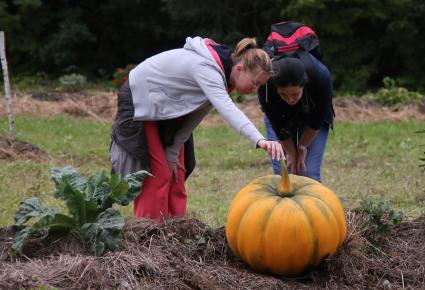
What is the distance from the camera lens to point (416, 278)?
4691 mm

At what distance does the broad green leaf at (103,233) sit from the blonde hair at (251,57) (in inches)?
47.2

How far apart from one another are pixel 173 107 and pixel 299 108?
0.98 meters

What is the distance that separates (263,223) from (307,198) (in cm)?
29

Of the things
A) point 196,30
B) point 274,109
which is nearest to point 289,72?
point 274,109

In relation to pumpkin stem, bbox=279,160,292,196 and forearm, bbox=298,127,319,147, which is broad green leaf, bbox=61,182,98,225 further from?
forearm, bbox=298,127,319,147

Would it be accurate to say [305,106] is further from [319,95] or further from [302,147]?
[302,147]

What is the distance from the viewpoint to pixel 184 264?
14.3 feet

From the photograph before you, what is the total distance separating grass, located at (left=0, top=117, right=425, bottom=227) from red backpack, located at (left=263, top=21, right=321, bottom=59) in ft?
3.73

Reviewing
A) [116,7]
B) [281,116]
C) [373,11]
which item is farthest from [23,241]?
[116,7]

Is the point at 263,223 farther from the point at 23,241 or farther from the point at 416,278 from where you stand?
the point at 23,241

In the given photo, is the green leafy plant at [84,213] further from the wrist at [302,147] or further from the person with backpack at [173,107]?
the wrist at [302,147]

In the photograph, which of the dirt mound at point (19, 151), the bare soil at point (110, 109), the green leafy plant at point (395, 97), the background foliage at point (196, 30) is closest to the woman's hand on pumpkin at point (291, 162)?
the dirt mound at point (19, 151)

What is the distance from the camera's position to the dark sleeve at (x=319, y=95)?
17.5ft

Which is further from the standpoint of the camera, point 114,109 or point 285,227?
point 114,109
